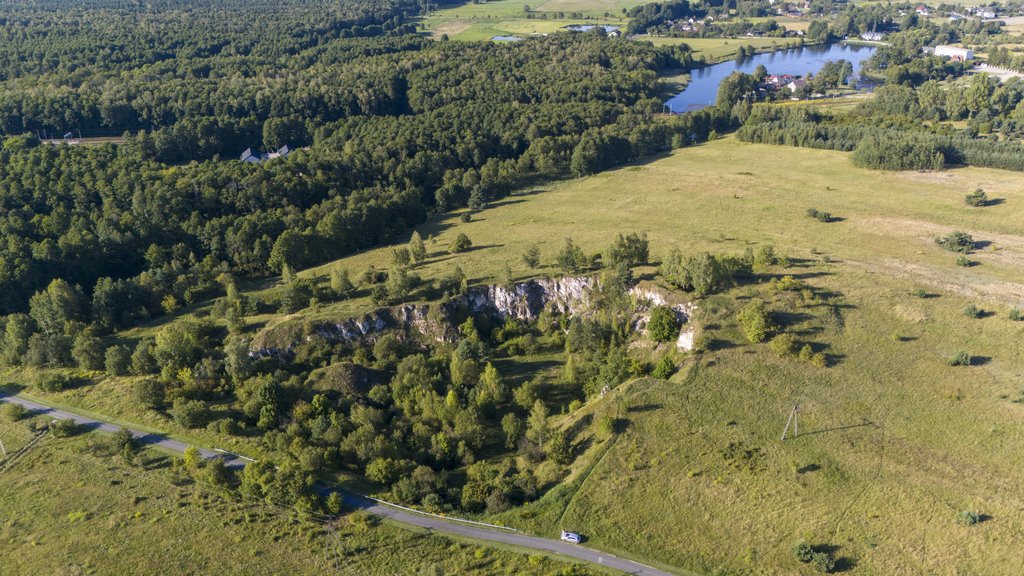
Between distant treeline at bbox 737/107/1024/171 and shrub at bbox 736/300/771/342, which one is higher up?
distant treeline at bbox 737/107/1024/171

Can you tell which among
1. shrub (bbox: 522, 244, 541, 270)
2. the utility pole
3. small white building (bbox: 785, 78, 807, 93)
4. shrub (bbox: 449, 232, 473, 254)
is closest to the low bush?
the utility pole

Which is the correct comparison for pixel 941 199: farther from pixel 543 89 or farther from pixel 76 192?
pixel 76 192

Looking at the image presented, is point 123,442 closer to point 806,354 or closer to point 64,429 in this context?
point 64,429

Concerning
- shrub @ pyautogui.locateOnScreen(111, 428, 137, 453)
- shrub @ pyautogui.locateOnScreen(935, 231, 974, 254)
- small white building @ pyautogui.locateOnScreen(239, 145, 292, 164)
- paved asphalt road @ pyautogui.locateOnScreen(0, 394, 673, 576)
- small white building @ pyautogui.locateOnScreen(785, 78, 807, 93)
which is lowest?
paved asphalt road @ pyautogui.locateOnScreen(0, 394, 673, 576)

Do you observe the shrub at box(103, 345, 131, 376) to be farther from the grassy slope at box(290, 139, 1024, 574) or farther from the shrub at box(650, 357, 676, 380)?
the shrub at box(650, 357, 676, 380)

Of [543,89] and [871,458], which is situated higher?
[543,89]

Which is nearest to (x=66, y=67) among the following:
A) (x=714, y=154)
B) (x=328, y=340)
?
(x=328, y=340)
